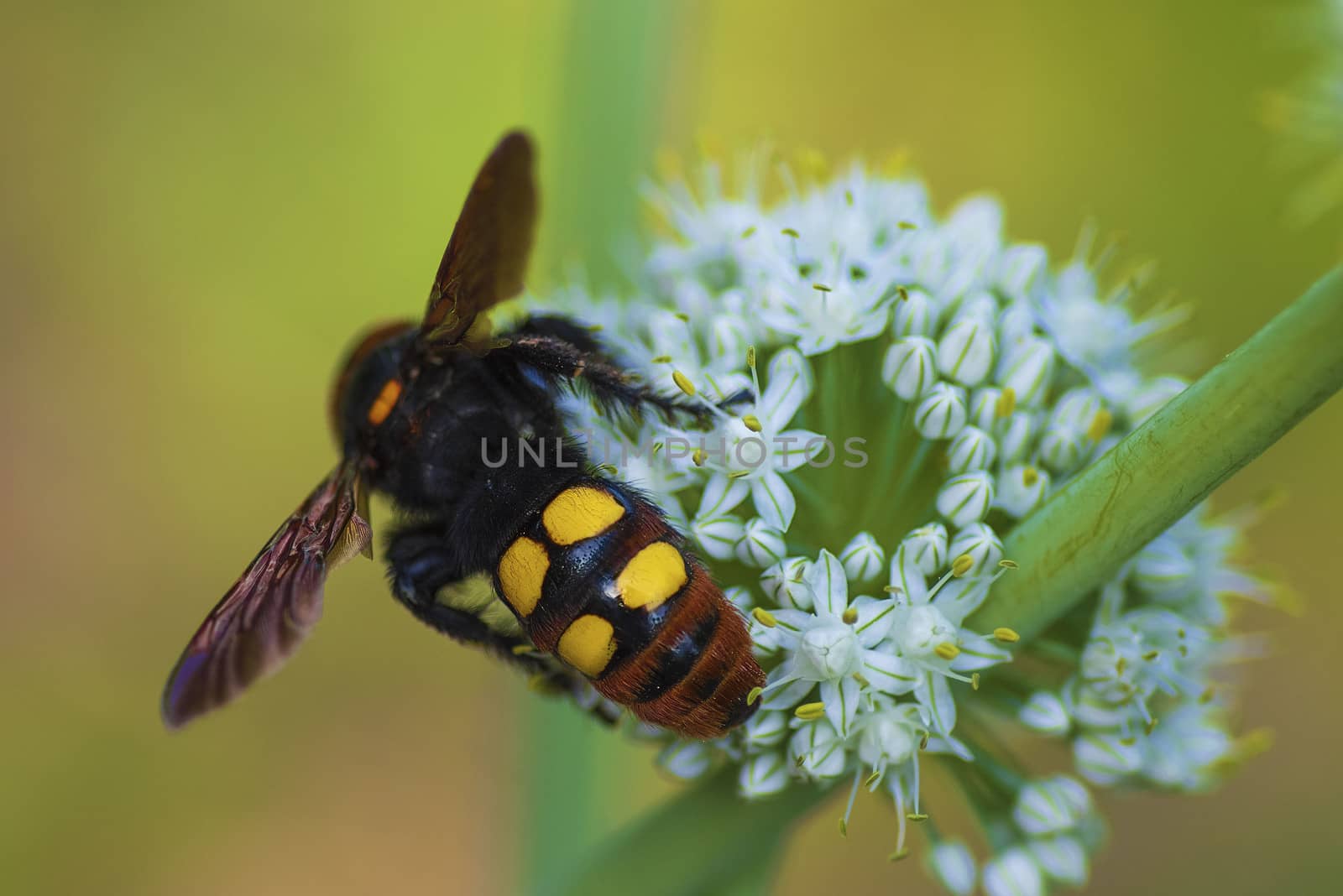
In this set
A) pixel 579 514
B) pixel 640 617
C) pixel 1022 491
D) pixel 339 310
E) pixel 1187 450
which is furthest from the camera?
pixel 339 310

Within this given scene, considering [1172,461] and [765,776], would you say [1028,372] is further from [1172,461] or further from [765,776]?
[765,776]

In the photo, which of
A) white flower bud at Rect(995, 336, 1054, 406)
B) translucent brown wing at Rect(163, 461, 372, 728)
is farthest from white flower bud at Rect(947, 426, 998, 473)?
translucent brown wing at Rect(163, 461, 372, 728)

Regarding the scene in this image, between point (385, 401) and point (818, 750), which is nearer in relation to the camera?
point (818, 750)

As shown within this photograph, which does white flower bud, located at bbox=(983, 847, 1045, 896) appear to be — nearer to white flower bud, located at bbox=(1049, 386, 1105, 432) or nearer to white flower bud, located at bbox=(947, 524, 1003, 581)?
white flower bud, located at bbox=(947, 524, 1003, 581)

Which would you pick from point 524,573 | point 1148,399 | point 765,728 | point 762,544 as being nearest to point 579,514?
point 524,573

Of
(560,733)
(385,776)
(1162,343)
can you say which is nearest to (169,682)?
(560,733)

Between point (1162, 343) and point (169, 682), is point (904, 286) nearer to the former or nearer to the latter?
point (1162, 343)

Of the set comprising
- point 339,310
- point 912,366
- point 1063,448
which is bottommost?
point 339,310
